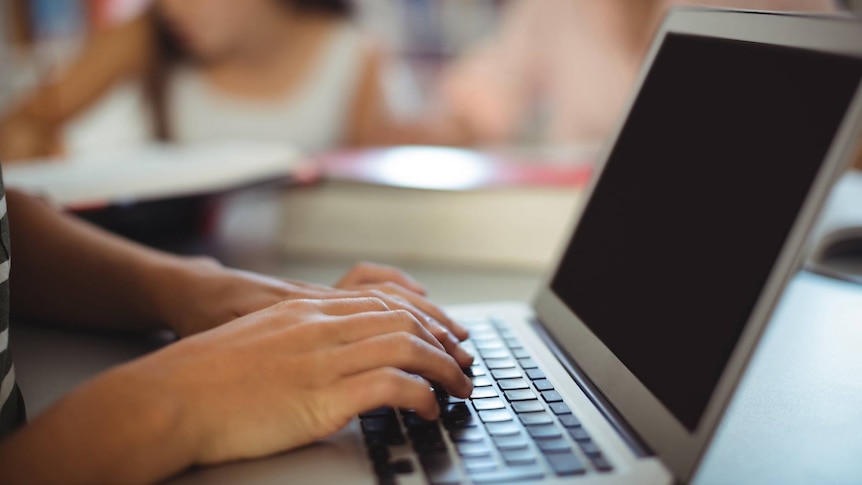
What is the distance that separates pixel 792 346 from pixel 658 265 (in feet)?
0.64

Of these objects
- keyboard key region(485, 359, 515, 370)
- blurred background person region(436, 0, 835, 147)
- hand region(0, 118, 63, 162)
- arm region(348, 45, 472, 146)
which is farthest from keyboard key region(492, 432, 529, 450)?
hand region(0, 118, 63, 162)

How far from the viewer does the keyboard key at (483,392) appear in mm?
483

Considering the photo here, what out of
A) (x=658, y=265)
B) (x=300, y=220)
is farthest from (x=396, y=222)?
(x=658, y=265)

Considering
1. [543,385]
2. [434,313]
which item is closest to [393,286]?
[434,313]

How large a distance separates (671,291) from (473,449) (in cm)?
16

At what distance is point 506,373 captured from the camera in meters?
0.53

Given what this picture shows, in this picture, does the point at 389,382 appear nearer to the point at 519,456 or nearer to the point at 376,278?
the point at 519,456

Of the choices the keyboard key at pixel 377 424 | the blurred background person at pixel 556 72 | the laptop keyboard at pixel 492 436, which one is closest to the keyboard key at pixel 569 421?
the laptop keyboard at pixel 492 436

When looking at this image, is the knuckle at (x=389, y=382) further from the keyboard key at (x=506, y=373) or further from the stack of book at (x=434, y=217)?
the stack of book at (x=434, y=217)

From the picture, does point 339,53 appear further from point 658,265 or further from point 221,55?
point 658,265

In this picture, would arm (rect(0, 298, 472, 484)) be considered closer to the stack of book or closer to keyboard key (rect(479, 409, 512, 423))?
keyboard key (rect(479, 409, 512, 423))

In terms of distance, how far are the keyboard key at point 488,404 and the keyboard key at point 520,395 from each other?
0.01m

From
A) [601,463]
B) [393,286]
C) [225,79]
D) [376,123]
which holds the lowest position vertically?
[601,463]

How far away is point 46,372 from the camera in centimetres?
56
